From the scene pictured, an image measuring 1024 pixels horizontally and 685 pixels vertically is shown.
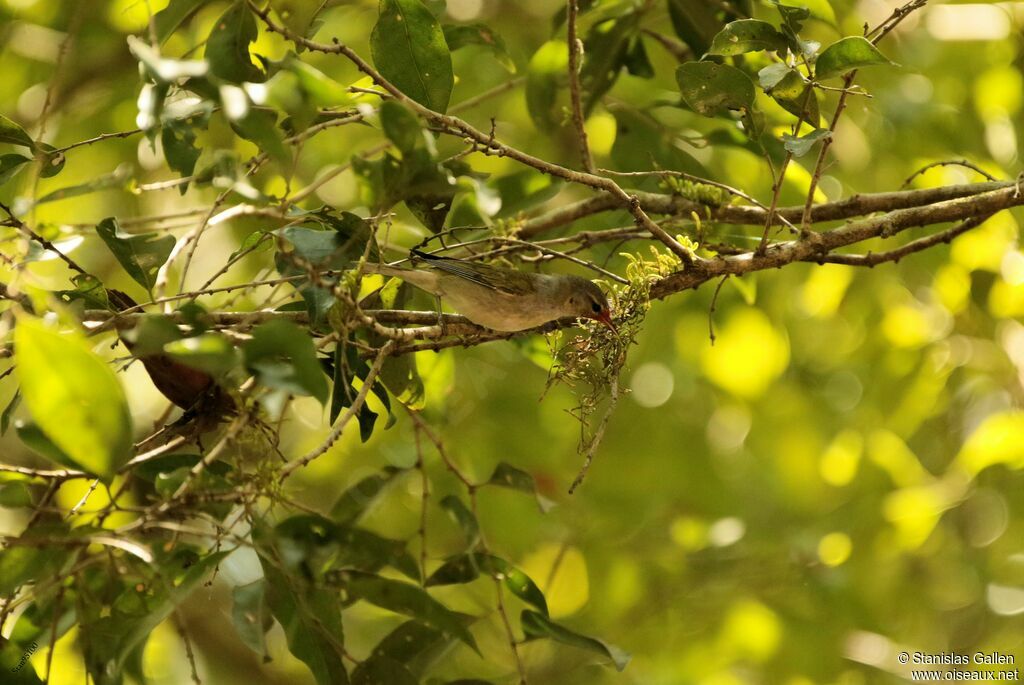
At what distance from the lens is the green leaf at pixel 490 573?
2.93 meters

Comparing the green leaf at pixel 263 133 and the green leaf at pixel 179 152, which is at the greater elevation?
the green leaf at pixel 179 152

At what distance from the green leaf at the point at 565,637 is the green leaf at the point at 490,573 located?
A: 4 cm

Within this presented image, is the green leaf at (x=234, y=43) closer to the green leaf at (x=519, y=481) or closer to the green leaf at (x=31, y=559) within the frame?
the green leaf at (x=31, y=559)

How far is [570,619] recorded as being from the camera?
477 cm

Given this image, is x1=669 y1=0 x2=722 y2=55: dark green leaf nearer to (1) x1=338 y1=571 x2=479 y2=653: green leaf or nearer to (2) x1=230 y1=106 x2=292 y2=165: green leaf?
(2) x1=230 y1=106 x2=292 y2=165: green leaf

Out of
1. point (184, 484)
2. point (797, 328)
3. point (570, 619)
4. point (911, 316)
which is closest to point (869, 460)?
point (911, 316)

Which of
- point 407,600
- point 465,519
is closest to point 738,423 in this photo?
point 465,519

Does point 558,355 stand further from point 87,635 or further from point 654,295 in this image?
point 87,635

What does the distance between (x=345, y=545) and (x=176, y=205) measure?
401cm

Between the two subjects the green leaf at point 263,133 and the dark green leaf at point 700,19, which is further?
the dark green leaf at point 700,19

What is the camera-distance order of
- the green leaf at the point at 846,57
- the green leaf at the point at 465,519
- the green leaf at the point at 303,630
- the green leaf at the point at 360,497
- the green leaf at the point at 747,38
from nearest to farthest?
the green leaf at the point at 846,57 → the green leaf at the point at 747,38 → the green leaf at the point at 303,630 → the green leaf at the point at 465,519 → the green leaf at the point at 360,497

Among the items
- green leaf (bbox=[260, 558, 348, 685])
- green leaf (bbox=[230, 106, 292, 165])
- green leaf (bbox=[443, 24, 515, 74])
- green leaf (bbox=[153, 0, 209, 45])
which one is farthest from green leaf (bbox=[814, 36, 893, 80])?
green leaf (bbox=[260, 558, 348, 685])

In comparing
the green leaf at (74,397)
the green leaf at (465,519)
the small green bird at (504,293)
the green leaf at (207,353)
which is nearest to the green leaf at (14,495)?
the green leaf at (74,397)

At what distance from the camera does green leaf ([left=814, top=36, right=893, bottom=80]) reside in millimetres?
2352
